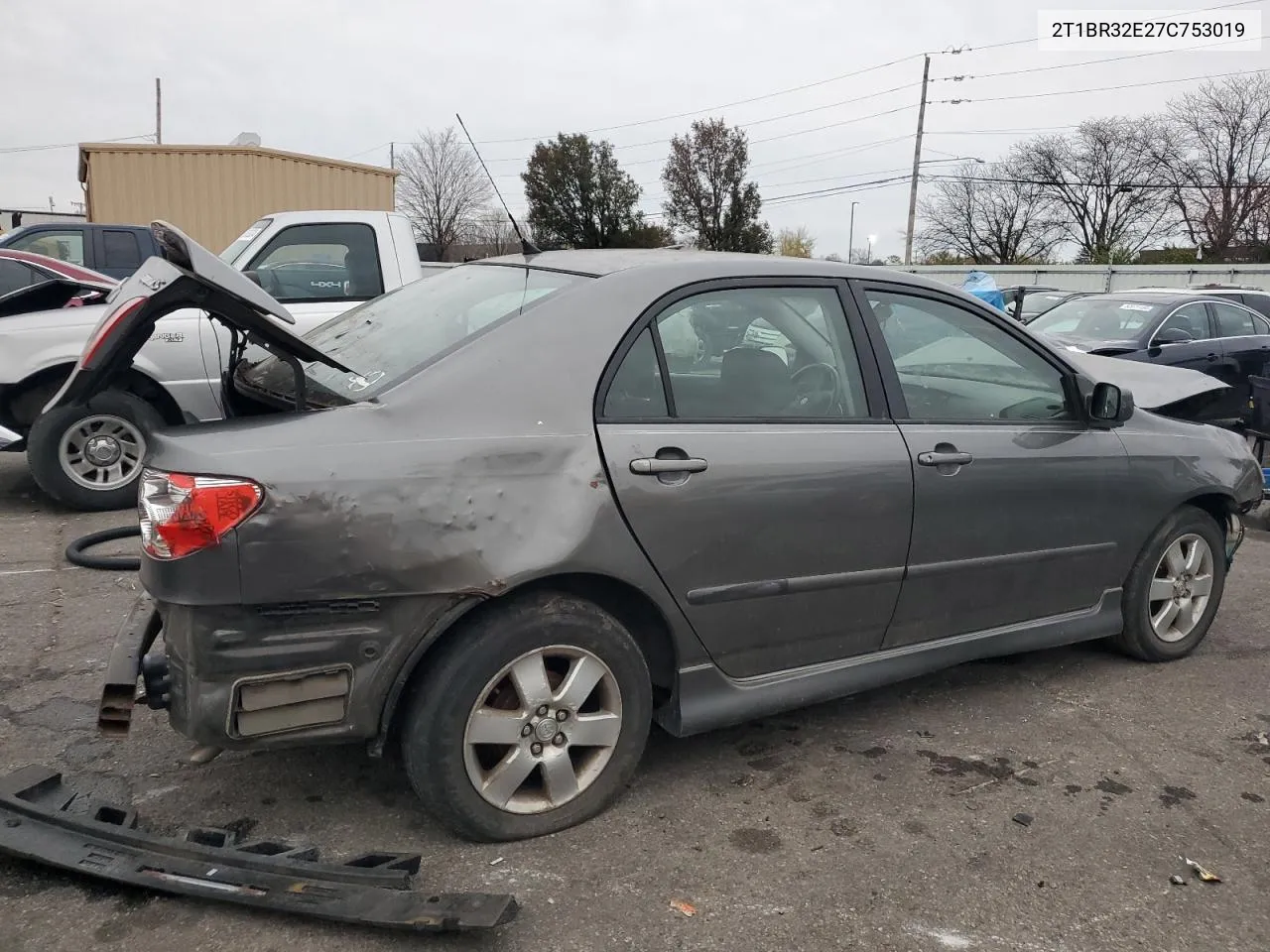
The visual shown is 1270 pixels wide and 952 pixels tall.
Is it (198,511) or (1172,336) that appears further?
(1172,336)

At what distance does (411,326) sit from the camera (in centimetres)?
306

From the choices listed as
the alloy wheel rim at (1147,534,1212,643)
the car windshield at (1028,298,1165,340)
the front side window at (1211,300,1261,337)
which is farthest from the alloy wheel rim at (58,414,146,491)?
the front side window at (1211,300,1261,337)

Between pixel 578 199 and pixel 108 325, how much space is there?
38.0m

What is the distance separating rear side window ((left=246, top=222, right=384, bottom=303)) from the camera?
6.55m

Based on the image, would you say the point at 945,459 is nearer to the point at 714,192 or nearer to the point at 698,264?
the point at 698,264

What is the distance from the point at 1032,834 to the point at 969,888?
1.23 feet

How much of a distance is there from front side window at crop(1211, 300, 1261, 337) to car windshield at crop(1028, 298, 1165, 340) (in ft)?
3.28

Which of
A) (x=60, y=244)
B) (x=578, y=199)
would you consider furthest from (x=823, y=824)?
(x=578, y=199)

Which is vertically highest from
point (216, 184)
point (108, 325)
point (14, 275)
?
point (216, 184)

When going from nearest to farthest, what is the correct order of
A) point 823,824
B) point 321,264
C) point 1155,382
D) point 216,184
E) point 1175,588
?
point 823,824 < point 1175,588 < point 1155,382 < point 321,264 < point 216,184

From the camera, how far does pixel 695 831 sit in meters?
2.81

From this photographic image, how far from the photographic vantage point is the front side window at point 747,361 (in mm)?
2848

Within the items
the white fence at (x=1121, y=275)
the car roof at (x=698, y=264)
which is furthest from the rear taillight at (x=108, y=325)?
the white fence at (x=1121, y=275)

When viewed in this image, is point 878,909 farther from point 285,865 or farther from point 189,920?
point 189,920
